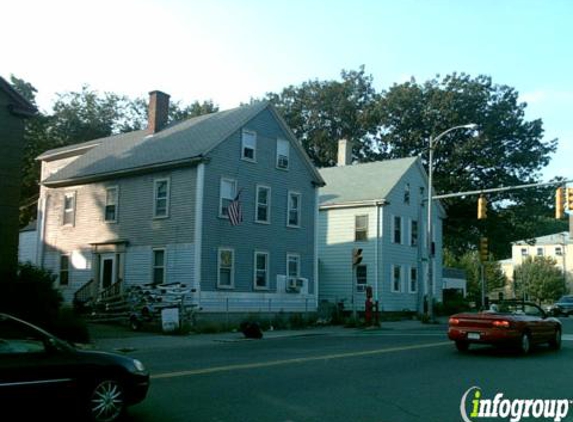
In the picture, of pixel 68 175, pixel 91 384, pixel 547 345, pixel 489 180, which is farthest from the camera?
pixel 489 180

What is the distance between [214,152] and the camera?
96.5ft

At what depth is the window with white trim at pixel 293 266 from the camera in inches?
1298

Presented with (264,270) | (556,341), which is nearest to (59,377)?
(556,341)

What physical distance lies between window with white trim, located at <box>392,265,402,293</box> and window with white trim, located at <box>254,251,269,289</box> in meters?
11.1

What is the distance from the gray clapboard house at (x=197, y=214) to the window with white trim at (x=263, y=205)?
1.9 inches

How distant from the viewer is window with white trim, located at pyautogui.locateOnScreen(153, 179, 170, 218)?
3014 cm

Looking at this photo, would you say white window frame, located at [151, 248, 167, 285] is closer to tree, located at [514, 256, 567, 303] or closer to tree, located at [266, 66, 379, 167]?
tree, located at [266, 66, 379, 167]

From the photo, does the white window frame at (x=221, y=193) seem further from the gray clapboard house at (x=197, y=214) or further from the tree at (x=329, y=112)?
the tree at (x=329, y=112)

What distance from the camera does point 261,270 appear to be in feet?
103

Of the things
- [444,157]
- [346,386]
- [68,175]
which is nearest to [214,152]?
[68,175]

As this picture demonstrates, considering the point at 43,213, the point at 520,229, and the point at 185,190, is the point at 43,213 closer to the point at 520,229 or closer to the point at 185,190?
the point at 185,190

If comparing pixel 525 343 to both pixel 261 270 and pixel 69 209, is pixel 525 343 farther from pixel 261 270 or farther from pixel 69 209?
pixel 69 209

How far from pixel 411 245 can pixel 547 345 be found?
23046 millimetres

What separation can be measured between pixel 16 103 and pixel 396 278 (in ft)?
80.3
